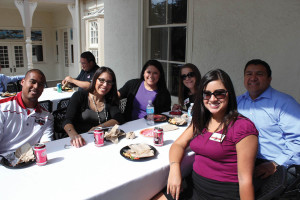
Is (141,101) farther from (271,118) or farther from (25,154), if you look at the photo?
(25,154)

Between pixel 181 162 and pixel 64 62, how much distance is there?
13.9 m

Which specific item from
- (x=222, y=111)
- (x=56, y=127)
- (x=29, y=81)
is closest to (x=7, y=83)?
(x=56, y=127)

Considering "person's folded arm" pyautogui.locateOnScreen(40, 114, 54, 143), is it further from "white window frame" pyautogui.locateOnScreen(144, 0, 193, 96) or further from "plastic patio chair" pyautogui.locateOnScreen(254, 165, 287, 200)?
"white window frame" pyautogui.locateOnScreen(144, 0, 193, 96)

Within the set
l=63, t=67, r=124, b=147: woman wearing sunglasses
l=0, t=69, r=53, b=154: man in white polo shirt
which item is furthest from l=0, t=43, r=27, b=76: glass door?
l=0, t=69, r=53, b=154: man in white polo shirt

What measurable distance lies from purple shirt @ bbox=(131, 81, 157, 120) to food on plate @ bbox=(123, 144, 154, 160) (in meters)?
1.33

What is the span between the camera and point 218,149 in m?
1.69

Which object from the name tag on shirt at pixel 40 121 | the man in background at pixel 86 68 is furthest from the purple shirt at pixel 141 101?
the man in background at pixel 86 68

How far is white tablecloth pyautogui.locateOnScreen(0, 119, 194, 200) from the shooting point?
144cm

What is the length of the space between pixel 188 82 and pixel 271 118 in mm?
1279

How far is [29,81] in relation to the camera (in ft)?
7.56

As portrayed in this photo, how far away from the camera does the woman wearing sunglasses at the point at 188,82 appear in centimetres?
321

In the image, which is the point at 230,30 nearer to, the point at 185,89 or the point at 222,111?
the point at 185,89

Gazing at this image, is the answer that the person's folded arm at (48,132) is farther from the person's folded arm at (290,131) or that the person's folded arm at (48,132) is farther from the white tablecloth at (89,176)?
the person's folded arm at (290,131)

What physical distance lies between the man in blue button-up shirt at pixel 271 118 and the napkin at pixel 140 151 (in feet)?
2.93
